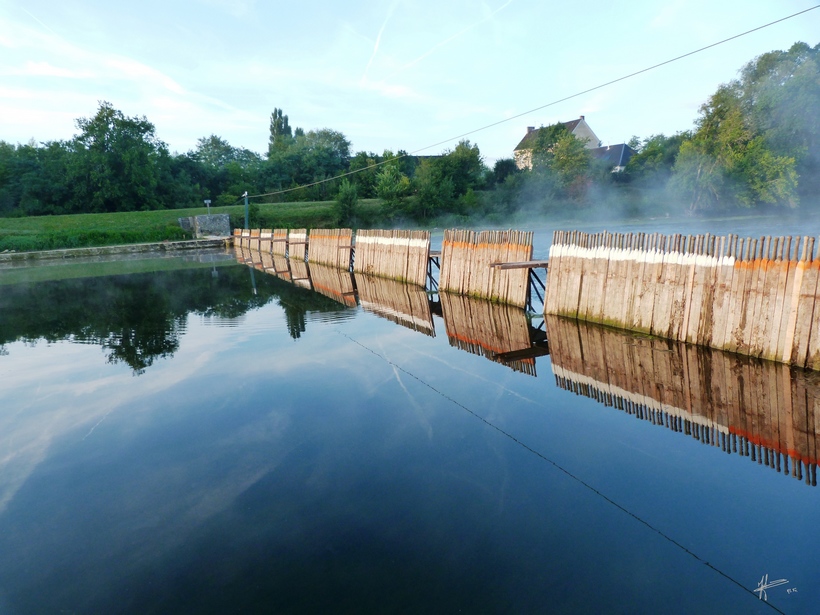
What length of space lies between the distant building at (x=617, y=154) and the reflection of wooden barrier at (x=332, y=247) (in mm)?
57608

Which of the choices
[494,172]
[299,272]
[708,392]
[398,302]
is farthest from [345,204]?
[708,392]

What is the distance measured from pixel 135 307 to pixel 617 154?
78780 millimetres

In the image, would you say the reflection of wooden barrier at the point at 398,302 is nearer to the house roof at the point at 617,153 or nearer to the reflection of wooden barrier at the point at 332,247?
the reflection of wooden barrier at the point at 332,247

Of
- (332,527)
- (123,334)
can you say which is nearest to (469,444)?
(332,527)

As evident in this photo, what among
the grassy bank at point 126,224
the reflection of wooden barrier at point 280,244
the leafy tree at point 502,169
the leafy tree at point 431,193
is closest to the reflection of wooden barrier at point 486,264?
the reflection of wooden barrier at point 280,244

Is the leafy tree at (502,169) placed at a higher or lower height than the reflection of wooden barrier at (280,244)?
higher

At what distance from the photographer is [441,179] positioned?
71000mm

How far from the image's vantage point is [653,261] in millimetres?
9453

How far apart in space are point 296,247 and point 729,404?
29915 mm

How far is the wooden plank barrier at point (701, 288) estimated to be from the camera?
291 inches

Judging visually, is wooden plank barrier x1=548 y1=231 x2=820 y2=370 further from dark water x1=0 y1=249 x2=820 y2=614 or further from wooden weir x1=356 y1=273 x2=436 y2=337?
wooden weir x1=356 y1=273 x2=436 y2=337

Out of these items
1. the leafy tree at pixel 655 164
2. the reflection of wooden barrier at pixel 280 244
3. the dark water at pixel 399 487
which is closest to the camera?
the dark water at pixel 399 487

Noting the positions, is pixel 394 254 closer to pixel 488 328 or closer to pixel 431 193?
pixel 488 328

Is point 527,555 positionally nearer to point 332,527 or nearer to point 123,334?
point 332,527
